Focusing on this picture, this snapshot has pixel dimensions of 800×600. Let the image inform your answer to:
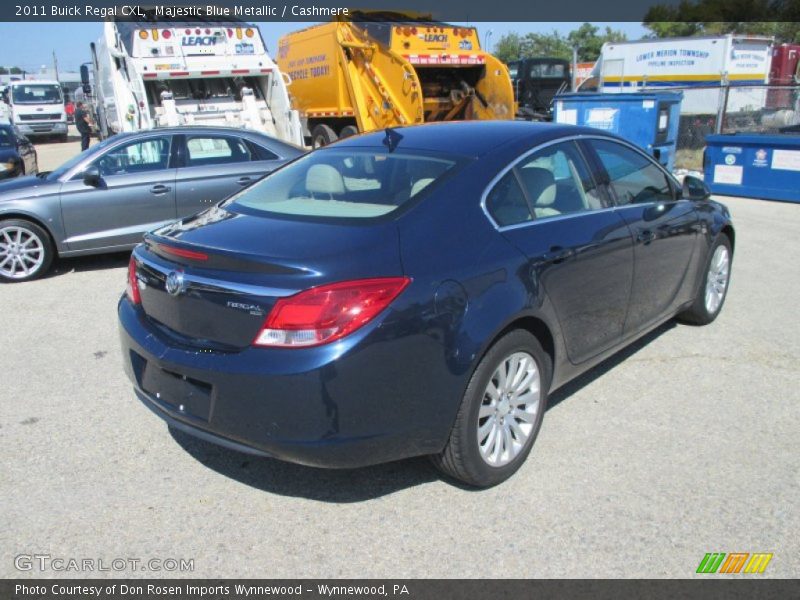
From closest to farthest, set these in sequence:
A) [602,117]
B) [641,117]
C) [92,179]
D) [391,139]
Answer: [391,139] → [92,179] → [641,117] → [602,117]

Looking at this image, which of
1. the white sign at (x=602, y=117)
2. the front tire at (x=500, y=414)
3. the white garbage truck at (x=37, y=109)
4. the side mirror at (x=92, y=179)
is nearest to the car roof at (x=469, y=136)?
the front tire at (x=500, y=414)

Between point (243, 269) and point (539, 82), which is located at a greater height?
point (539, 82)

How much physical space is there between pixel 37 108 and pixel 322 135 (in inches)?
803

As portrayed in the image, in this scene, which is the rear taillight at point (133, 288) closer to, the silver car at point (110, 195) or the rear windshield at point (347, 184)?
the rear windshield at point (347, 184)

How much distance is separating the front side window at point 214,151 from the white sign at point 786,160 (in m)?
8.38

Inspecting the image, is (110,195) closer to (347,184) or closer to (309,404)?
(347,184)

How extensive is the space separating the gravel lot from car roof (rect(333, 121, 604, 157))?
1.56 metres

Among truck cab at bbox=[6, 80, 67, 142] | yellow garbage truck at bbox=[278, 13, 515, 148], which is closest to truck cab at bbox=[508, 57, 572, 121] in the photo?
yellow garbage truck at bbox=[278, 13, 515, 148]

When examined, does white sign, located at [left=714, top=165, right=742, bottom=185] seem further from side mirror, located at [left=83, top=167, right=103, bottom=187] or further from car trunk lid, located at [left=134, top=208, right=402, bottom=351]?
car trunk lid, located at [left=134, top=208, right=402, bottom=351]

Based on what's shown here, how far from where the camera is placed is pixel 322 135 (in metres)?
15.7

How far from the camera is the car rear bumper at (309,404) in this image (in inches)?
104
